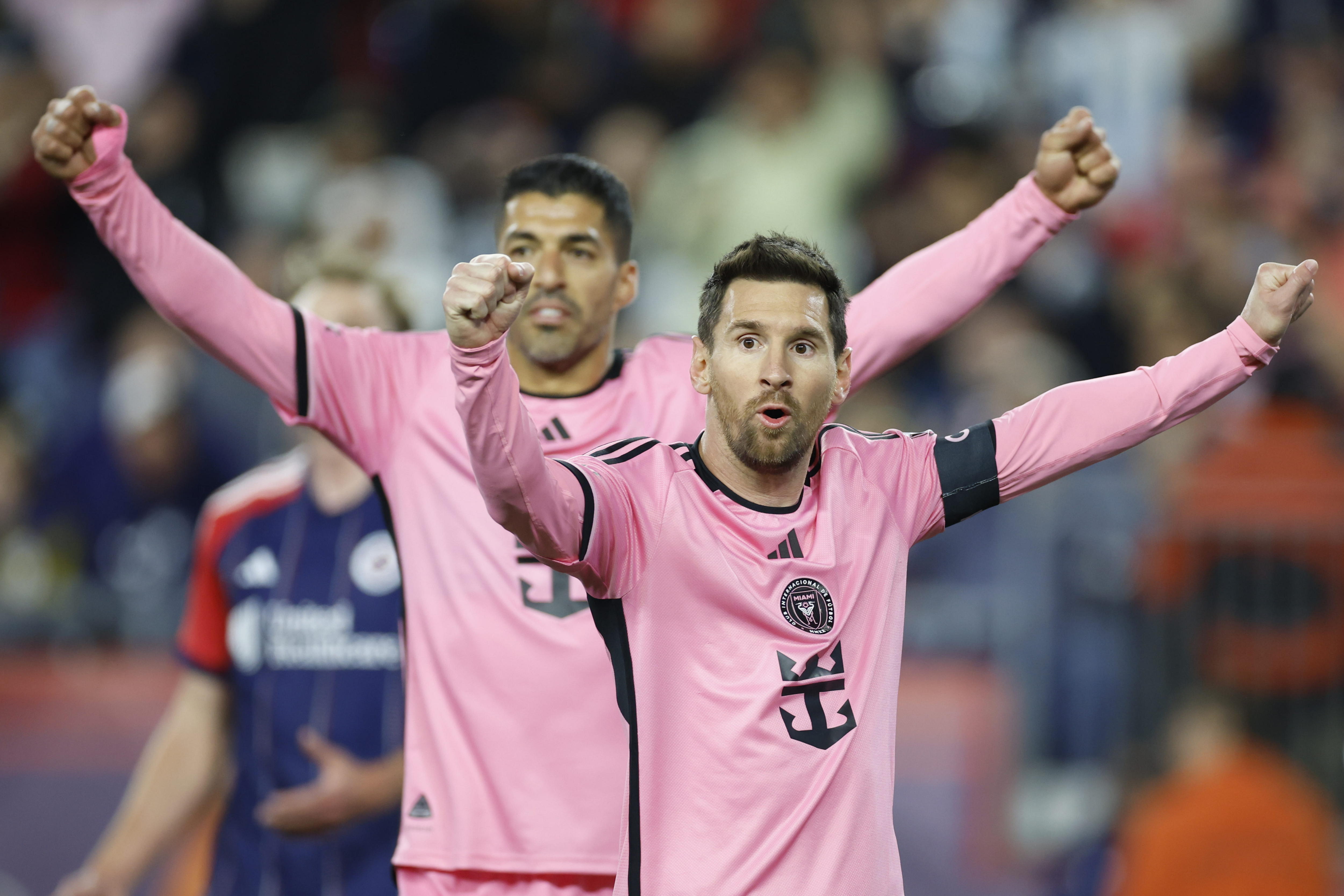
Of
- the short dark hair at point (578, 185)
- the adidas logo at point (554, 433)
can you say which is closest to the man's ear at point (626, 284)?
the short dark hair at point (578, 185)

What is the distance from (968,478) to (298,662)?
7.46ft

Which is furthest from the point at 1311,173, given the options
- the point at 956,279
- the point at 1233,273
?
the point at 956,279

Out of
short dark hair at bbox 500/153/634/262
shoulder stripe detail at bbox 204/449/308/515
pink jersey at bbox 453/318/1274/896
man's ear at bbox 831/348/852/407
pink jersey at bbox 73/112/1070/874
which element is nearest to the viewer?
pink jersey at bbox 453/318/1274/896

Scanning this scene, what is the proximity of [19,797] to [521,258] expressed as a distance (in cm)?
476

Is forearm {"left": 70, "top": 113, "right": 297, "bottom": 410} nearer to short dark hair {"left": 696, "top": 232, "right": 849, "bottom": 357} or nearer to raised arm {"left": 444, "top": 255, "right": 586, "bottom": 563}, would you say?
raised arm {"left": 444, "top": 255, "right": 586, "bottom": 563}

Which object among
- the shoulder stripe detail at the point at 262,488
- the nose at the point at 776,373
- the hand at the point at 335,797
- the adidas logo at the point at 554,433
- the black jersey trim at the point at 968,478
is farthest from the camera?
the shoulder stripe detail at the point at 262,488

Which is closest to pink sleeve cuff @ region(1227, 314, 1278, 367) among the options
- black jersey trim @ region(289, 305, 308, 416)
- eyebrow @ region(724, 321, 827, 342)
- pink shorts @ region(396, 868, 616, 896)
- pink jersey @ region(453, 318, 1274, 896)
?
pink jersey @ region(453, 318, 1274, 896)

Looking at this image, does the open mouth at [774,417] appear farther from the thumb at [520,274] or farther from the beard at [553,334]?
the beard at [553,334]

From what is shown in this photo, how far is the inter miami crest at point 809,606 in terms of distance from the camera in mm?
3168

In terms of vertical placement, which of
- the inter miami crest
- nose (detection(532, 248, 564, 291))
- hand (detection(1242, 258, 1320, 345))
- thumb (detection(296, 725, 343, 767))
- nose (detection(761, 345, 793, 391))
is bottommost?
thumb (detection(296, 725, 343, 767))

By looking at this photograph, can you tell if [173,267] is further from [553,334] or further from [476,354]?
[476,354]

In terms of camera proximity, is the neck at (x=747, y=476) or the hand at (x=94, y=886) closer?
the neck at (x=747, y=476)

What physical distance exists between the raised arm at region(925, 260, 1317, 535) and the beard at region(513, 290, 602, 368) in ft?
3.28

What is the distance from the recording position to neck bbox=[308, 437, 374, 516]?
4941 millimetres
